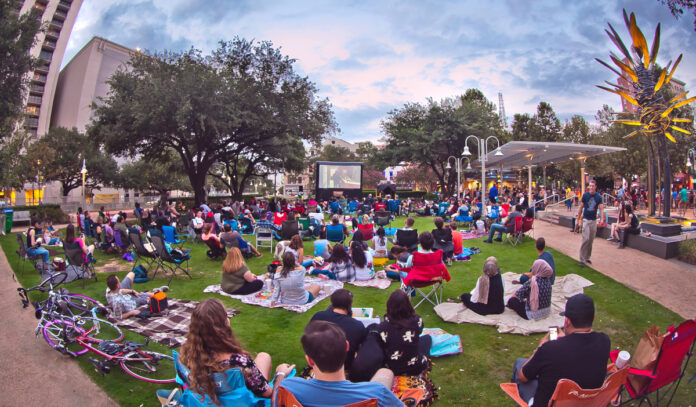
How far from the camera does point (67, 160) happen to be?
32.6 metres

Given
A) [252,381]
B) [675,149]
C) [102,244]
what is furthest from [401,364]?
[675,149]

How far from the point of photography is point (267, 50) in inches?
844

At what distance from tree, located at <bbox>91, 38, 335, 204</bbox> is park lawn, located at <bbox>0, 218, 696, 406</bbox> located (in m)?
11.5

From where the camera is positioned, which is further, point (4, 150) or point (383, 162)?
point (383, 162)

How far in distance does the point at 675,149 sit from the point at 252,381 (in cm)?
2570

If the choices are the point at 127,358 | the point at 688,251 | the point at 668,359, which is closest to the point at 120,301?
the point at 127,358

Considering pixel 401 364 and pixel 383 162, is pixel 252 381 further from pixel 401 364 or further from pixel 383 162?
pixel 383 162

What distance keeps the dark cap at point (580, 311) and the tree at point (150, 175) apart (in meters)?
34.6

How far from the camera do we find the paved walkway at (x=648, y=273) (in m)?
5.63

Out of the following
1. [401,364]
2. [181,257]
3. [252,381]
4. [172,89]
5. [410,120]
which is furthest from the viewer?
[410,120]

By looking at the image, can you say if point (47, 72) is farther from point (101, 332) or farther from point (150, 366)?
point (150, 366)

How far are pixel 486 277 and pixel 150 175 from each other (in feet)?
139

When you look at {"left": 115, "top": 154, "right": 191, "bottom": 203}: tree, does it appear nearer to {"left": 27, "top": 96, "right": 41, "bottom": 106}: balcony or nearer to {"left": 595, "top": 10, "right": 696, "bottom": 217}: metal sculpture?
{"left": 27, "top": 96, "right": 41, "bottom": 106}: balcony

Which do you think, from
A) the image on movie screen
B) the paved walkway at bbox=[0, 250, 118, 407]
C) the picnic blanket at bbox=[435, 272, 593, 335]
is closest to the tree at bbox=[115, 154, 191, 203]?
the image on movie screen
